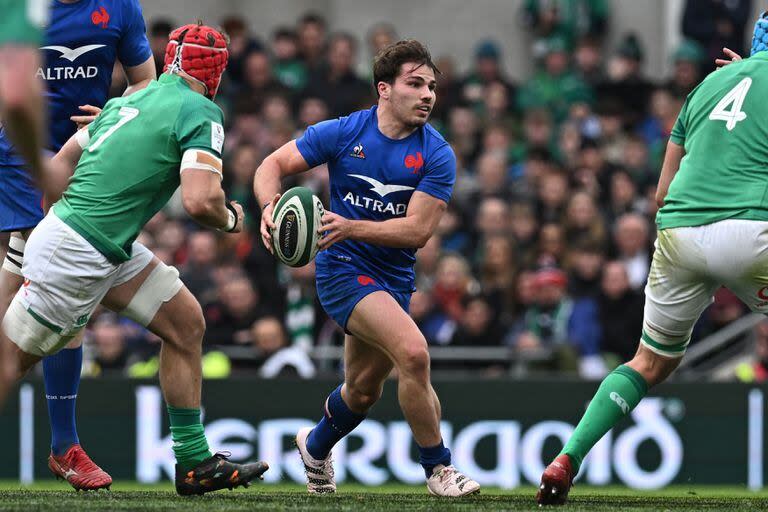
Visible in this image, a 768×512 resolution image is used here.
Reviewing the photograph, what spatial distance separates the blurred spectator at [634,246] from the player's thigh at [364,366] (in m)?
5.86

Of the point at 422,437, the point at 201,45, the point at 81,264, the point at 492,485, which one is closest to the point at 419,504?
the point at 422,437

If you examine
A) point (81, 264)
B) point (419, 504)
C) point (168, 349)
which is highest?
point (81, 264)

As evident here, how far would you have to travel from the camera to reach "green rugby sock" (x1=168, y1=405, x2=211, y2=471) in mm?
7672

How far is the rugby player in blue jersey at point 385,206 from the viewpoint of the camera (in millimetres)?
8070

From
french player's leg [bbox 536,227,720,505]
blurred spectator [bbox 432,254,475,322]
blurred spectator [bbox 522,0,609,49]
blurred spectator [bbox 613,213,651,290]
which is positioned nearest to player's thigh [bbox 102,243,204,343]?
french player's leg [bbox 536,227,720,505]

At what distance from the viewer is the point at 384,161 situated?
825 centimetres

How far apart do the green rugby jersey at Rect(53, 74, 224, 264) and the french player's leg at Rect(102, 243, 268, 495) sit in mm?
259

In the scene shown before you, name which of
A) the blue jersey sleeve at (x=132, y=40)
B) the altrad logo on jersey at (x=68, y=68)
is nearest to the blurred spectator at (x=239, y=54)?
the blue jersey sleeve at (x=132, y=40)

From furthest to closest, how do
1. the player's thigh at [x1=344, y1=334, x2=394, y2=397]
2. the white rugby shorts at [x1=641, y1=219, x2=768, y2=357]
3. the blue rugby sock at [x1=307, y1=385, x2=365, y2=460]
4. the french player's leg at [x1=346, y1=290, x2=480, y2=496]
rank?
the blue rugby sock at [x1=307, y1=385, x2=365, y2=460] < the player's thigh at [x1=344, y1=334, x2=394, y2=397] < the french player's leg at [x1=346, y1=290, x2=480, y2=496] < the white rugby shorts at [x1=641, y1=219, x2=768, y2=357]

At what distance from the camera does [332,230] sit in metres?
7.84

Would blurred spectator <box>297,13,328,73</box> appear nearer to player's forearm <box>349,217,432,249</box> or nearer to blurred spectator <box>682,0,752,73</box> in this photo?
blurred spectator <box>682,0,752,73</box>

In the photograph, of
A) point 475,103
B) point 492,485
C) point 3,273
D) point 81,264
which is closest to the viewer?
point 81,264

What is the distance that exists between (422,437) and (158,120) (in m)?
2.29

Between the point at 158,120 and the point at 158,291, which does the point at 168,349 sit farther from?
the point at 158,120
